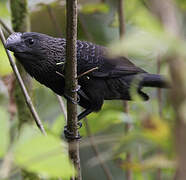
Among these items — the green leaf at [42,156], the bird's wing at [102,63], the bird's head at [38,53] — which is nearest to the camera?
the green leaf at [42,156]

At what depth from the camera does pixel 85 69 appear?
3504 mm

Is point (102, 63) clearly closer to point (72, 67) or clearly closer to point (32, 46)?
point (32, 46)

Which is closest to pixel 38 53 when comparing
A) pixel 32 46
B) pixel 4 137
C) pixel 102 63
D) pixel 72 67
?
pixel 32 46

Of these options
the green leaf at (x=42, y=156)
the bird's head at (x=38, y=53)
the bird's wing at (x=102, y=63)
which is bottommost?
the bird's wing at (x=102, y=63)

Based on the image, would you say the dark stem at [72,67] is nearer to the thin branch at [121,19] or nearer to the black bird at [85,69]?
the black bird at [85,69]

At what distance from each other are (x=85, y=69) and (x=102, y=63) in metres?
0.20

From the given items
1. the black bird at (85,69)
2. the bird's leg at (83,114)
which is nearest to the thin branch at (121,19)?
the black bird at (85,69)

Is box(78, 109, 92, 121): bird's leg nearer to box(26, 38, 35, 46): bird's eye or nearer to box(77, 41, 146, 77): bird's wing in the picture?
box(77, 41, 146, 77): bird's wing

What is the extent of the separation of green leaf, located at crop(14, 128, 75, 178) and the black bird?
206 centimetres

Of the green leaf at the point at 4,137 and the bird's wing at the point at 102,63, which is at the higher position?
the green leaf at the point at 4,137

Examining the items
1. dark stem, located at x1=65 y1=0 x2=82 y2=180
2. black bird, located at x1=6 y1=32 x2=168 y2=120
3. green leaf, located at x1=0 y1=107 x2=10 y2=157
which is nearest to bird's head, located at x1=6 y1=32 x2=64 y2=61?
black bird, located at x1=6 y1=32 x2=168 y2=120

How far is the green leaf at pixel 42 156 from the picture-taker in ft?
2.86

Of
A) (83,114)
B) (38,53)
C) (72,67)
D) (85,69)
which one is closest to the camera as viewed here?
(72,67)

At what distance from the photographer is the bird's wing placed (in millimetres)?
3523
